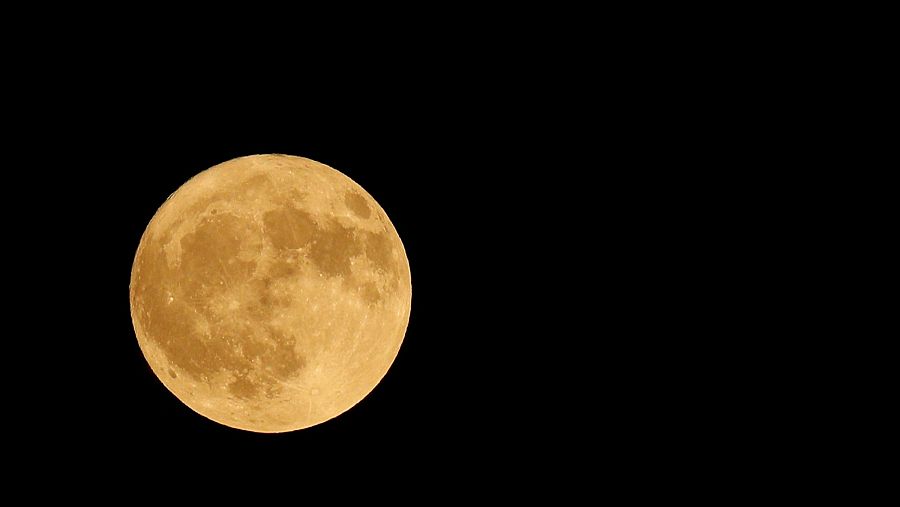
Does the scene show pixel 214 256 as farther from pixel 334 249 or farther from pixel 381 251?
pixel 381 251

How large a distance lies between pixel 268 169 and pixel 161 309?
1204mm

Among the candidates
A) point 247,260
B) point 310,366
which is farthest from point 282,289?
point 310,366

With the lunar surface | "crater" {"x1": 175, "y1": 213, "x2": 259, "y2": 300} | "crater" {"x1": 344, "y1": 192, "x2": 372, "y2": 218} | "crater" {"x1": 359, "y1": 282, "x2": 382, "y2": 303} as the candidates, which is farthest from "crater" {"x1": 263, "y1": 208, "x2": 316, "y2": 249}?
"crater" {"x1": 359, "y1": 282, "x2": 382, "y2": 303}

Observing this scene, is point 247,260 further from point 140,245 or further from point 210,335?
point 140,245

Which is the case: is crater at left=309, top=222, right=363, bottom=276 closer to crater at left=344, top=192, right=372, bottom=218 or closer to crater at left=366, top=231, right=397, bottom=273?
crater at left=366, top=231, right=397, bottom=273

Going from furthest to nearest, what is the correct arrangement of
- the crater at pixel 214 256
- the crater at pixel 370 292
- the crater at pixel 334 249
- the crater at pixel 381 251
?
the crater at pixel 381 251, the crater at pixel 370 292, the crater at pixel 334 249, the crater at pixel 214 256

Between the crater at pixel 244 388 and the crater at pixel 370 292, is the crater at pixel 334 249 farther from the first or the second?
the crater at pixel 244 388

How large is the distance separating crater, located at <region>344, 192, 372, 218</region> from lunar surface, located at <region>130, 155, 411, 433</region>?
11 millimetres

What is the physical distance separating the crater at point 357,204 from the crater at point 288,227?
1.32 ft

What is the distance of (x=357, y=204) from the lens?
4.93 meters

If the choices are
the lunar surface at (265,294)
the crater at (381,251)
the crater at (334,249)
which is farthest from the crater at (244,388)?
the crater at (381,251)

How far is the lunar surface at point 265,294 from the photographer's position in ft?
14.3

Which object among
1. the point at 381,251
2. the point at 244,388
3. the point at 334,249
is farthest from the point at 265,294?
the point at 381,251

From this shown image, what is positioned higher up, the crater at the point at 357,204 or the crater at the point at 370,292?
the crater at the point at 357,204
